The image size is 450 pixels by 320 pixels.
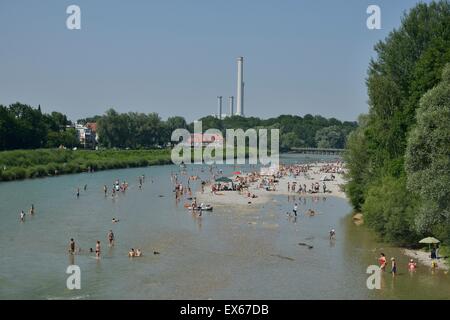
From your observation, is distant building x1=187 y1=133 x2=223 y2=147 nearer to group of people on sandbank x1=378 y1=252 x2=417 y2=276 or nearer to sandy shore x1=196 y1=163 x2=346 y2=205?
sandy shore x1=196 y1=163 x2=346 y2=205

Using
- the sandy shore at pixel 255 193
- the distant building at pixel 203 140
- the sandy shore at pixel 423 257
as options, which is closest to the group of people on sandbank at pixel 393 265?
the sandy shore at pixel 423 257

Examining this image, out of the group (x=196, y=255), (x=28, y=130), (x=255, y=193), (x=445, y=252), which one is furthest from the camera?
(x=28, y=130)

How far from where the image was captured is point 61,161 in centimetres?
10488

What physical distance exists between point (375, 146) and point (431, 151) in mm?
16963

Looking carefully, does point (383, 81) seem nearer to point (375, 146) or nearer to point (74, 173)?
point (375, 146)

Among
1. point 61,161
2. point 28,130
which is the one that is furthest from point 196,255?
point 28,130

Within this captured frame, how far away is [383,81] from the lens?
1786 inches

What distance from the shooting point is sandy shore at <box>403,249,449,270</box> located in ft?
106

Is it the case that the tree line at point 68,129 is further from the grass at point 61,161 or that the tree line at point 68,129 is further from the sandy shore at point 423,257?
the sandy shore at point 423,257

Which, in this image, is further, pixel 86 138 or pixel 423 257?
pixel 86 138

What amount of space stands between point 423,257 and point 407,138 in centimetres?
679

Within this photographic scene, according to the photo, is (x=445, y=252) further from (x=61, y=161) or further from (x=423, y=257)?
(x=61, y=161)

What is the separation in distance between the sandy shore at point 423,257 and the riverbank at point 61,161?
58.6m
